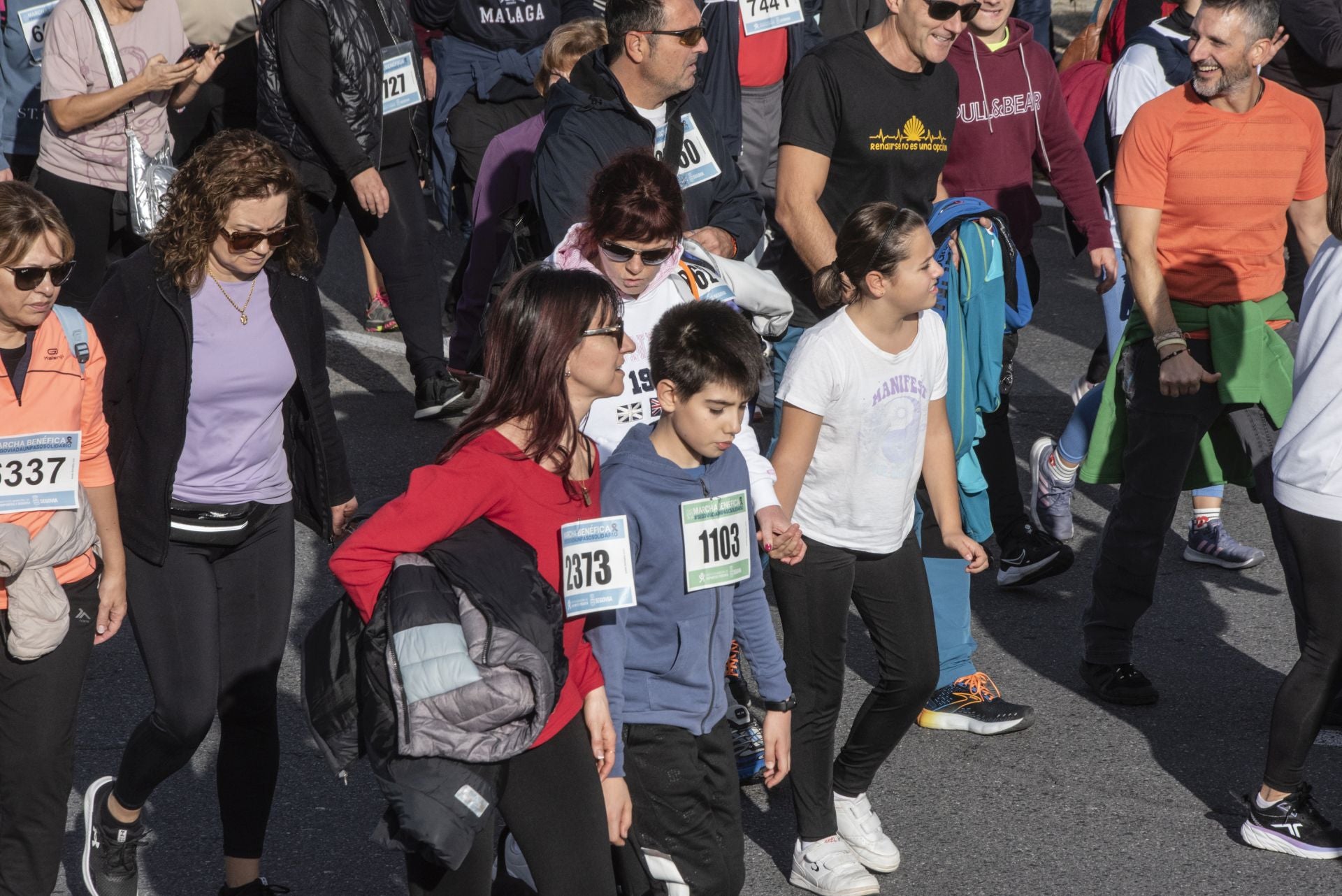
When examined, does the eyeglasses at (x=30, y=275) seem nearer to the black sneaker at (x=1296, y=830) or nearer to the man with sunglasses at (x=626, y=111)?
the man with sunglasses at (x=626, y=111)

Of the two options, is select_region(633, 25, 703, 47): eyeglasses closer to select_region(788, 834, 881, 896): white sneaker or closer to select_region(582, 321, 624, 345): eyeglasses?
select_region(582, 321, 624, 345): eyeglasses

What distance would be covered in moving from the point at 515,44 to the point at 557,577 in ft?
17.4

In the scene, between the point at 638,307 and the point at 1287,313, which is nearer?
the point at 638,307

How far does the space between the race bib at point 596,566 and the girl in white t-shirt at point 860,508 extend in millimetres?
885

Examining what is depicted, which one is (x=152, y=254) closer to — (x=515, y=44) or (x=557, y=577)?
(x=557, y=577)

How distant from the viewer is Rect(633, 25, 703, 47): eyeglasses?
4699mm

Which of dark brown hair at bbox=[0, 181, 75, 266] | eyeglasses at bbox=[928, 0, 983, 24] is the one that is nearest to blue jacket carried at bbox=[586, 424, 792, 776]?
dark brown hair at bbox=[0, 181, 75, 266]

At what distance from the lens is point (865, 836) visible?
4.20 meters

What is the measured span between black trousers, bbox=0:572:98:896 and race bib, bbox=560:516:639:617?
3.92 ft

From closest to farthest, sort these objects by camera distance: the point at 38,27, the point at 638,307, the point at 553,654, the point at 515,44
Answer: the point at 553,654 < the point at 638,307 < the point at 38,27 < the point at 515,44

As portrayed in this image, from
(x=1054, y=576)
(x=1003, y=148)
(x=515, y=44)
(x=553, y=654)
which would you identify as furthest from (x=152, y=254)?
(x=515, y=44)

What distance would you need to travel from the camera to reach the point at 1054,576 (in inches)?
238

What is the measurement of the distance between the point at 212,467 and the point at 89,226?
3.10 metres

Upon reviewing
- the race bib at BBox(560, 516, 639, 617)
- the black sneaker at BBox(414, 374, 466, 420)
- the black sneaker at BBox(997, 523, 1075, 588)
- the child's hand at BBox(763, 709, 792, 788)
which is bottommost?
the black sneaker at BBox(997, 523, 1075, 588)
